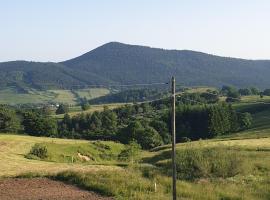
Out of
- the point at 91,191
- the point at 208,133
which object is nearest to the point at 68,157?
the point at 91,191

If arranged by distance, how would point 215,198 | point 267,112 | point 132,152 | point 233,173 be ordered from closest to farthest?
point 215,198 < point 233,173 < point 132,152 < point 267,112

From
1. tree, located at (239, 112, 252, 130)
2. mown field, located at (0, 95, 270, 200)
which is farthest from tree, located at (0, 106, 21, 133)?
mown field, located at (0, 95, 270, 200)

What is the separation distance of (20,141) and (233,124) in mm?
74539

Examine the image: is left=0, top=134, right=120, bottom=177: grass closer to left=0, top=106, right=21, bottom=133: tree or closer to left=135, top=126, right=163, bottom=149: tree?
left=135, top=126, right=163, bottom=149: tree

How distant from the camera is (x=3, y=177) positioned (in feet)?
144

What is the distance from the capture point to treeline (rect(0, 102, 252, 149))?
12938cm

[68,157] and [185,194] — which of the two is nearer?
[185,194]

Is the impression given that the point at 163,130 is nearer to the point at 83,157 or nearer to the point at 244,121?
the point at 244,121

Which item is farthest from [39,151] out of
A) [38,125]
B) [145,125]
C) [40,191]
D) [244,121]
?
[244,121]

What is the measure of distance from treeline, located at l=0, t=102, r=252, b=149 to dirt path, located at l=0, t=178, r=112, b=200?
8060 cm

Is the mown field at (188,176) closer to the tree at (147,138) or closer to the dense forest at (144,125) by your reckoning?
the tree at (147,138)

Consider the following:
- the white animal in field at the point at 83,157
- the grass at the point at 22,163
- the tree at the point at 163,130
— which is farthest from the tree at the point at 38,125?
the white animal in field at the point at 83,157

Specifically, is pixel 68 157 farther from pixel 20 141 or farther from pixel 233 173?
pixel 233 173

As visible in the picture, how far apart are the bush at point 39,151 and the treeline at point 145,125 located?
46.0 m
